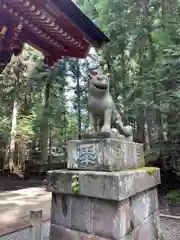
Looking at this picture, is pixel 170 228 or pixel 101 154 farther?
pixel 170 228

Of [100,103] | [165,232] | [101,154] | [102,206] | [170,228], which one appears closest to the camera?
[102,206]

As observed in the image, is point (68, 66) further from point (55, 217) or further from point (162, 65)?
point (55, 217)

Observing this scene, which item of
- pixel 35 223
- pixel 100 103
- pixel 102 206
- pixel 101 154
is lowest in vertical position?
pixel 35 223

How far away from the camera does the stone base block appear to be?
2.72 meters

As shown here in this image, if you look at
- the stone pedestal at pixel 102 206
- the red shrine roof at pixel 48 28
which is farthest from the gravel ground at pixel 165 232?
the red shrine roof at pixel 48 28

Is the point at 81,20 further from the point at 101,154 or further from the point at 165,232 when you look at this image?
the point at 165,232

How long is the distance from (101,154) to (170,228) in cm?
280

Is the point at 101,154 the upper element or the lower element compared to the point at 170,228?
upper

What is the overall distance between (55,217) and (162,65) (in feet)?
14.5

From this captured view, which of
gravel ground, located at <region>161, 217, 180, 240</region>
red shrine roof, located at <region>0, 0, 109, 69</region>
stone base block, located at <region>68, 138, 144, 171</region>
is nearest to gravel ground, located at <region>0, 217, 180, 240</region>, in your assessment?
gravel ground, located at <region>161, 217, 180, 240</region>

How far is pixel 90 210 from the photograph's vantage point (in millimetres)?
2678

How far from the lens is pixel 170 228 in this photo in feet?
14.5

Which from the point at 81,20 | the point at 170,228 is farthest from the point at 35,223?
the point at 170,228

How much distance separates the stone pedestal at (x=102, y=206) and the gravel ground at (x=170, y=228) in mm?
981
